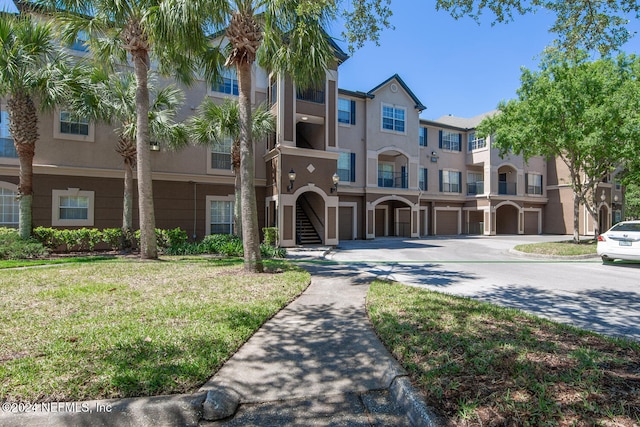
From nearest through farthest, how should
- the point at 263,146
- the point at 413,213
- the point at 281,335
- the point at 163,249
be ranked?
the point at 281,335 < the point at 163,249 < the point at 263,146 < the point at 413,213

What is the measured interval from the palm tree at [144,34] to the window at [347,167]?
12810 mm

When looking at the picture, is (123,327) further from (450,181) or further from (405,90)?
(450,181)

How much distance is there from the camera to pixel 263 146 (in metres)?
19.1

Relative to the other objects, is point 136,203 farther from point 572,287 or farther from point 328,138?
point 572,287

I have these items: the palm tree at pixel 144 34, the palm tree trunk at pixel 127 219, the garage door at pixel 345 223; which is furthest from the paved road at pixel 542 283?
the garage door at pixel 345 223

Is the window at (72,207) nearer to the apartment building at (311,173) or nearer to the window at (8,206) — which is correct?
the apartment building at (311,173)

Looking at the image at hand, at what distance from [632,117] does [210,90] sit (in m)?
19.7

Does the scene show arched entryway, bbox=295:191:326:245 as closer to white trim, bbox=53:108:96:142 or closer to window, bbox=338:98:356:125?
window, bbox=338:98:356:125

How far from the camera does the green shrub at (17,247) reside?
11414mm

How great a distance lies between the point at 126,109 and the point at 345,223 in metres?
14.8

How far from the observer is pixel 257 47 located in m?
8.88

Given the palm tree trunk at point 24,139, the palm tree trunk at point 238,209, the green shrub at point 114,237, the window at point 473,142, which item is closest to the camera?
the palm tree trunk at point 24,139

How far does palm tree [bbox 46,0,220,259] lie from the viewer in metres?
7.86

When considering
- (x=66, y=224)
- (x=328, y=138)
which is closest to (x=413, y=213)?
(x=328, y=138)
